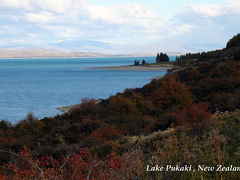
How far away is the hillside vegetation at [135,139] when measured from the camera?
575 cm

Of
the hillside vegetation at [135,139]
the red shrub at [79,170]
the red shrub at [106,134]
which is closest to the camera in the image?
the red shrub at [79,170]

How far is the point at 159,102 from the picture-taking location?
2142cm

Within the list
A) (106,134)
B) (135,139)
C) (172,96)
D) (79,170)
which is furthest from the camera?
(172,96)

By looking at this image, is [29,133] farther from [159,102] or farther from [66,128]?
[159,102]

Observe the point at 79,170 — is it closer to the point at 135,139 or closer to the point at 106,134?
the point at 135,139

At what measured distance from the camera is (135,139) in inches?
476

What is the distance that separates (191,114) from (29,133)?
10.3 metres

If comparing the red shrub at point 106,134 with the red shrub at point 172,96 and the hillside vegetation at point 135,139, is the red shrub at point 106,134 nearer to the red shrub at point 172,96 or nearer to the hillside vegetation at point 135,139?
the hillside vegetation at point 135,139

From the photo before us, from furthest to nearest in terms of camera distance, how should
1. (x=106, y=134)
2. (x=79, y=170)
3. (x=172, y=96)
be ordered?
(x=172, y=96) → (x=106, y=134) → (x=79, y=170)

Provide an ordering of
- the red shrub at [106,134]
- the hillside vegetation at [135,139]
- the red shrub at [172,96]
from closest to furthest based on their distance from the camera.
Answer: the hillside vegetation at [135,139], the red shrub at [106,134], the red shrub at [172,96]

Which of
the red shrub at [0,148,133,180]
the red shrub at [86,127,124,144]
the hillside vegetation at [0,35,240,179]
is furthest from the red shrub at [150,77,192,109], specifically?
the red shrub at [0,148,133,180]

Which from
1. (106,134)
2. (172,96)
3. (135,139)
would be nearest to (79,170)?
(135,139)

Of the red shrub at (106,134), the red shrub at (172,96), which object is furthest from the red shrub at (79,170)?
the red shrub at (172,96)

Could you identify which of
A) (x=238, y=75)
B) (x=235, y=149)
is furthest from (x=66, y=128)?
(x=238, y=75)
